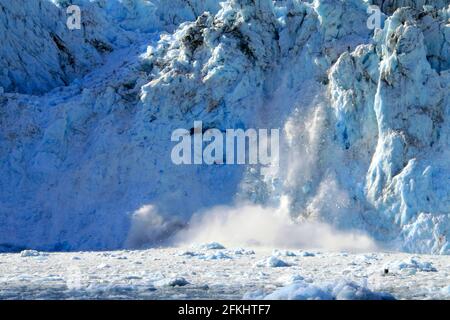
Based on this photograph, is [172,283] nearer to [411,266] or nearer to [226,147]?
[411,266]

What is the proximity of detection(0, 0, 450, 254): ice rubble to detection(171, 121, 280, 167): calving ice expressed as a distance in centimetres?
28

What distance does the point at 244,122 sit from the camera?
2428 centimetres

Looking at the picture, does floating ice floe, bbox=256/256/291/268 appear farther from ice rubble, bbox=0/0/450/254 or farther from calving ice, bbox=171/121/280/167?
calving ice, bbox=171/121/280/167

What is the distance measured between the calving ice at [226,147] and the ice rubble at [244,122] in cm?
28

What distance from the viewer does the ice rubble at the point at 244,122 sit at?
21.5 meters

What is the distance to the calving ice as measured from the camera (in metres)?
23.9

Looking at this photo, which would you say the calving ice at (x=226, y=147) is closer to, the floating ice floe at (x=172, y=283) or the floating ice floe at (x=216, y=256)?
the floating ice floe at (x=216, y=256)

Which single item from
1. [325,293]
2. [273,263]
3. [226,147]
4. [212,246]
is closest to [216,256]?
[212,246]

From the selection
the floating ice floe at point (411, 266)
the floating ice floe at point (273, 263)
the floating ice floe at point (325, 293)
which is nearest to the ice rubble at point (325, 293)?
the floating ice floe at point (325, 293)

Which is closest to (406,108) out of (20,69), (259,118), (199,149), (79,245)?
(259,118)

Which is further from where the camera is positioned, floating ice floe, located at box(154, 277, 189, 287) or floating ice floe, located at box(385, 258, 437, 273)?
floating ice floe, located at box(385, 258, 437, 273)

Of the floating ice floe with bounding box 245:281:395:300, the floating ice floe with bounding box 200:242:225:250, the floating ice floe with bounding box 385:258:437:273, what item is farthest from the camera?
Result: the floating ice floe with bounding box 200:242:225:250

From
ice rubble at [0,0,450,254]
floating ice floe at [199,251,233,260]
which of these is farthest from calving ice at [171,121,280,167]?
floating ice floe at [199,251,233,260]
